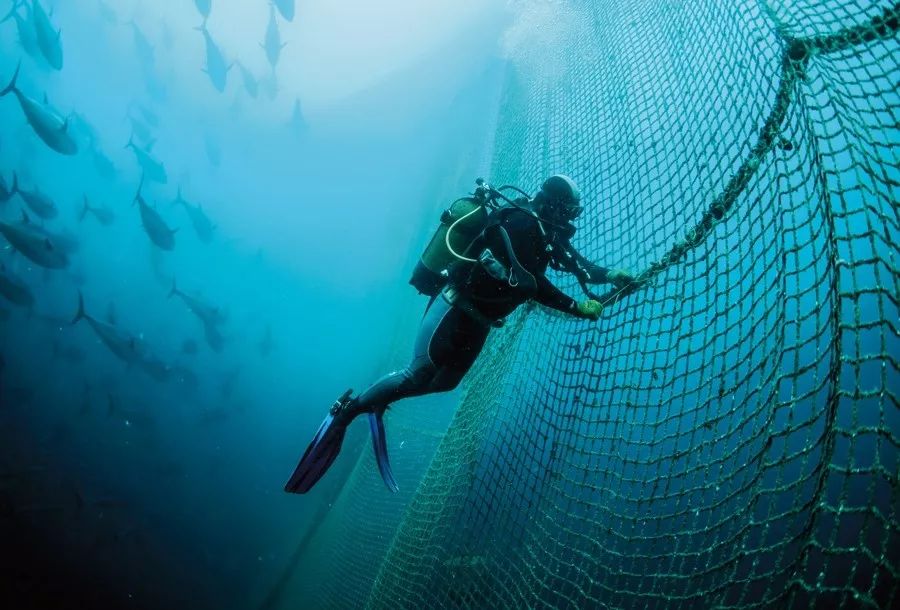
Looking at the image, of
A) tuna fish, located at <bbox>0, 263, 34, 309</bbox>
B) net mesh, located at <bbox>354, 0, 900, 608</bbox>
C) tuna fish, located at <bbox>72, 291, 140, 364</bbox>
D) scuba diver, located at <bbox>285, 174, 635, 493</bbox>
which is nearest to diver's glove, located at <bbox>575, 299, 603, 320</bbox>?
scuba diver, located at <bbox>285, 174, 635, 493</bbox>

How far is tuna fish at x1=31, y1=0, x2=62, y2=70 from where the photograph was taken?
330 inches

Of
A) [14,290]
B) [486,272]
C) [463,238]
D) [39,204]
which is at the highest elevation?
[39,204]

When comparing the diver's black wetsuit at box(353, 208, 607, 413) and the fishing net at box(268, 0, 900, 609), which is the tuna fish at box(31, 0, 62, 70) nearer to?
the fishing net at box(268, 0, 900, 609)

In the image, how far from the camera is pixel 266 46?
42.6 ft

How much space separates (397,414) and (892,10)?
7414mm

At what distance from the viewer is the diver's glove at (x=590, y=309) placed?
9.36 ft

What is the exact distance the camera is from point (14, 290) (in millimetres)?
8680

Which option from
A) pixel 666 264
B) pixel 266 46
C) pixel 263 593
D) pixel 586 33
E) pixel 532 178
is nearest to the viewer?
pixel 666 264

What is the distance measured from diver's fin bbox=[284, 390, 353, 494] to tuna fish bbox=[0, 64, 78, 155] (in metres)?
8.18

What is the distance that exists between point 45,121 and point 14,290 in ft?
→ 11.0

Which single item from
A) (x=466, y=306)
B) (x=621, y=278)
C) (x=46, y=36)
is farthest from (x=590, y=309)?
(x=46, y=36)

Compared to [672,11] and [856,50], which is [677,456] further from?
[672,11]

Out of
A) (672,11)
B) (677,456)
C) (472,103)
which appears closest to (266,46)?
(472,103)

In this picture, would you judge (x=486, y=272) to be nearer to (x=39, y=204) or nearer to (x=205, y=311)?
(x=39, y=204)
